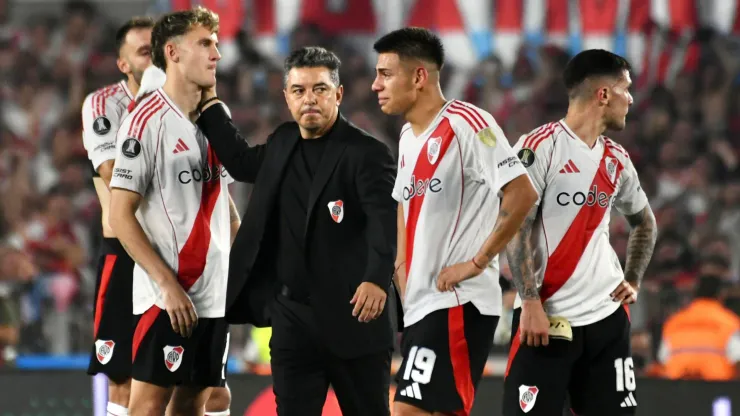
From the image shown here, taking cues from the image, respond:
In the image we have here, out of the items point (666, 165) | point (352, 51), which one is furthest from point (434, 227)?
point (352, 51)

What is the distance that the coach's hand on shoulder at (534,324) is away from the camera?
541 cm

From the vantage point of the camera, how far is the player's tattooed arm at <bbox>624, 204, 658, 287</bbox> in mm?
5930

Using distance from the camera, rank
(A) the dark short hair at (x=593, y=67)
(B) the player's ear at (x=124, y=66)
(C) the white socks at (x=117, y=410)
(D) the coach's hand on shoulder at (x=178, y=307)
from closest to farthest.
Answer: (D) the coach's hand on shoulder at (x=178, y=307), (A) the dark short hair at (x=593, y=67), (C) the white socks at (x=117, y=410), (B) the player's ear at (x=124, y=66)

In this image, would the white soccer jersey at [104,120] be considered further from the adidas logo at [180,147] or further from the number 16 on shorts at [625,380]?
the number 16 on shorts at [625,380]

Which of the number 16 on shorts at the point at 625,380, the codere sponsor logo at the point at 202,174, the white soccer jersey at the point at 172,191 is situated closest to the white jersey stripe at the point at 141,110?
the white soccer jersey at the point at 172,191

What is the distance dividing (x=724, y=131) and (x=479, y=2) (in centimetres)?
302

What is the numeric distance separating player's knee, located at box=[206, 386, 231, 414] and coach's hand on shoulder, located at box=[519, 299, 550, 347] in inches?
61.3

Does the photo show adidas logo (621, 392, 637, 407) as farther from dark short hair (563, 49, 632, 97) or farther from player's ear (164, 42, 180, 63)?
player's ear (164, 42, 180, 63)

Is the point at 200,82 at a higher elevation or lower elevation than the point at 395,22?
lower

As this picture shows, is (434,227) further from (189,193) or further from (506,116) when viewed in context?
(506,116)

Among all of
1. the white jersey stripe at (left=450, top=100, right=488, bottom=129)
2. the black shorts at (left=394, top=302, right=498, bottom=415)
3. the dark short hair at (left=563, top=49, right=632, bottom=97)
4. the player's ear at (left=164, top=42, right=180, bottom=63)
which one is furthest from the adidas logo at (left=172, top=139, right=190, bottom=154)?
the dark short hair at (left=563, top=49, right=632, bottom=97)

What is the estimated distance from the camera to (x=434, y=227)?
5145 millimetres

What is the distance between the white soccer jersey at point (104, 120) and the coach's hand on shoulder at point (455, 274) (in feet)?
6.51

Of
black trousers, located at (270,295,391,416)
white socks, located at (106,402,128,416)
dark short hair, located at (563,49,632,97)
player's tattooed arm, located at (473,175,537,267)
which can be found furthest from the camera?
white socks, located at (106,402,128,416)
